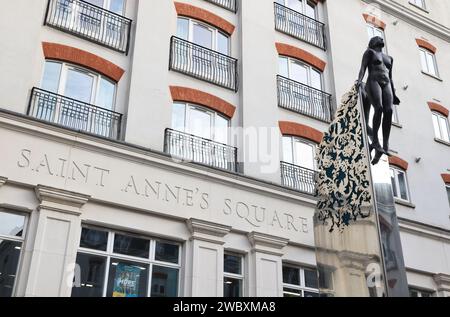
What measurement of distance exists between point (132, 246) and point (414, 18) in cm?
1507

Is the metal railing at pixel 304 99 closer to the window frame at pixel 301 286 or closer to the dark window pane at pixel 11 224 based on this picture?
the window frame at pixel 301 286

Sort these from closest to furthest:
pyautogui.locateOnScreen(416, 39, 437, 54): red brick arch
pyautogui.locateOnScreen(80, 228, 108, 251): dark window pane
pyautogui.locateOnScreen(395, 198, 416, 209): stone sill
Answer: pyautogui.locateOnScreen(80, 228, 108, 251): dark window pane
pyautogui.locateOnScreen(395, 198, 416, 209): stone sill
pyautogui.locateOnScreen(416, 39, 437, 54): red brick arch

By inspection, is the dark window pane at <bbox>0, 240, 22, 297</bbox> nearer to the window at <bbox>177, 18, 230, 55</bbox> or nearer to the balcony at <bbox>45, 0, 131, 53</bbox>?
the balcony at <bbox>45, 0, 131, 53</bbox>

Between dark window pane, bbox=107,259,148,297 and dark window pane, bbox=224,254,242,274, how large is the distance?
1995 millimetres

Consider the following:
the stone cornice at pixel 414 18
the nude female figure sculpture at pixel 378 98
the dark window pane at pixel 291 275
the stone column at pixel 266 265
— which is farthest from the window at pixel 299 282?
the stone cornice at pixel 414 18

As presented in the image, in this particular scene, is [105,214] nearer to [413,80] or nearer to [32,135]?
[32,135]

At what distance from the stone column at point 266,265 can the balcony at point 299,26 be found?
707cm

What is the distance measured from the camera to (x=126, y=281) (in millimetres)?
10625

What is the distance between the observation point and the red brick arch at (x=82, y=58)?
11906mm

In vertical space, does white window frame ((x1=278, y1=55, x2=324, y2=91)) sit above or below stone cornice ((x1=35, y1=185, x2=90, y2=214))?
above

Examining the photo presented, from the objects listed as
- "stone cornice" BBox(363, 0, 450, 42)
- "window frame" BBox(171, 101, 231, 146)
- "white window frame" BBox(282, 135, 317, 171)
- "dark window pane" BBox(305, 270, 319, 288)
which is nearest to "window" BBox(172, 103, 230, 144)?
"window frame" BBox(171, 101, 231, 146)

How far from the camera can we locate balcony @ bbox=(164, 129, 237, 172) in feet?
41.0

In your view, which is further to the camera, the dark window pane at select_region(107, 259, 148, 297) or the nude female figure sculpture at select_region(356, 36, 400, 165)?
the dark window pane at select_region(107, 259, 148, 297)

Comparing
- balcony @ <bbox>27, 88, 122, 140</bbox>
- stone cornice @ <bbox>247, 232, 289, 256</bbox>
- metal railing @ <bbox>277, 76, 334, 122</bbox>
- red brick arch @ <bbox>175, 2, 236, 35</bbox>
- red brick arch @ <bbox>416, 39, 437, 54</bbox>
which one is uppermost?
red brick arch @ <bbox>416, 39, 437, 54</bbox>
